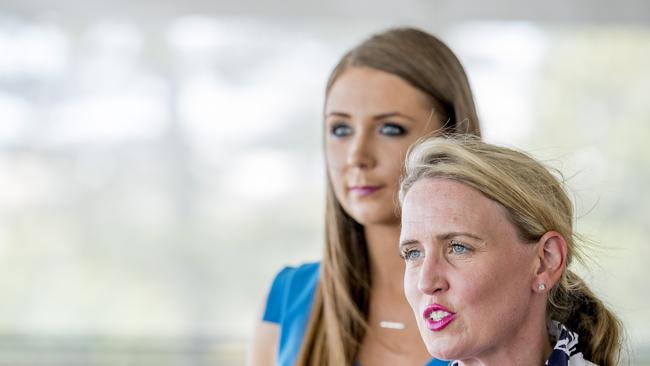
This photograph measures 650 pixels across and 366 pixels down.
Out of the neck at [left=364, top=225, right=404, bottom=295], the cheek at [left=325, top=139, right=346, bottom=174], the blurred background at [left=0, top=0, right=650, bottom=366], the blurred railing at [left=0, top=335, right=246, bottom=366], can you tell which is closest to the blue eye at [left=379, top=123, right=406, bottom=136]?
the cheek at [left=325, top=139, right=346, bottom=174]

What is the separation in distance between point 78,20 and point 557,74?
2.14 m

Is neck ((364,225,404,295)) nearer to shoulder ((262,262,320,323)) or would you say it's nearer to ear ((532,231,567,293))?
shoulder ((262,262,320,323))

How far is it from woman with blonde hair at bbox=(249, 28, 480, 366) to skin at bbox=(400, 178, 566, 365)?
634mm

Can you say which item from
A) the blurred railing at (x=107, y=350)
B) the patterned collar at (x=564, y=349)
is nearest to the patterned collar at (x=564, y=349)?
the patterned collar at (x=564, y=349)

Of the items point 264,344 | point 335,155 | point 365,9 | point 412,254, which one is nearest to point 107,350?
point 365,9

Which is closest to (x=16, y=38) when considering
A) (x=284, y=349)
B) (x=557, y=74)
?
(x=557, y=74)

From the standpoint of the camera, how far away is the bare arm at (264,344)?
2463 millimetres

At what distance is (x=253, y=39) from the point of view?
4.52 metres

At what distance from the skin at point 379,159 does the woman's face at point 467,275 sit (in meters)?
0.66

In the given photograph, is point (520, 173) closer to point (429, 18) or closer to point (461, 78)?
point (461, 78)

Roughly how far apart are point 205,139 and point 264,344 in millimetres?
2135

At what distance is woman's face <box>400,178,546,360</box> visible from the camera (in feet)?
4.84

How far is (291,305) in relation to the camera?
2.47 m

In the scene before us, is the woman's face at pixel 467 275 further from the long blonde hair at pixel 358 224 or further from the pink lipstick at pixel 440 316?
the long blonde hair at pixel 358 224
